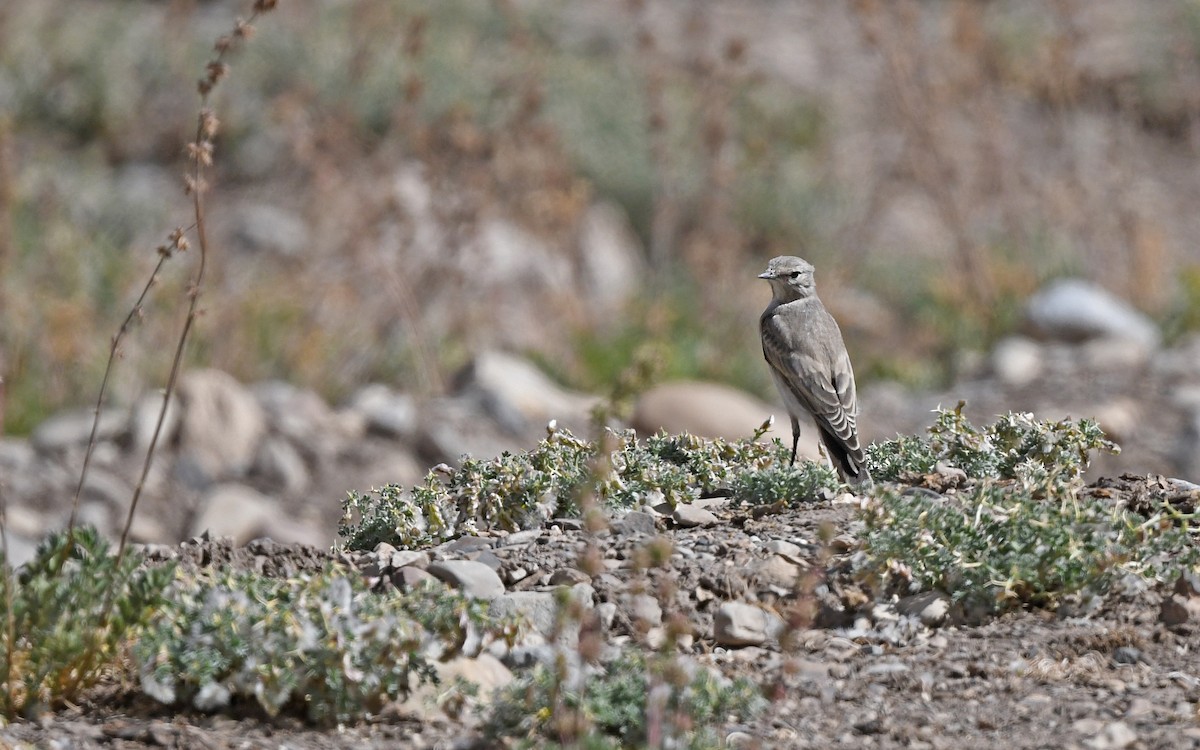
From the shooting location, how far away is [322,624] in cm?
332

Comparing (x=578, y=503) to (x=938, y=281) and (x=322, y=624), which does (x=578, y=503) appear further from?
(x=938, y=281)

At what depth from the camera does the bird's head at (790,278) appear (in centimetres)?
647

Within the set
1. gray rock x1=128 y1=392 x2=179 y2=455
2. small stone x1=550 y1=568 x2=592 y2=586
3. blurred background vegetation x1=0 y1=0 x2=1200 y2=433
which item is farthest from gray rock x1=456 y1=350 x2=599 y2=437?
small stone x1=550 y1=568 x2=592 y2=586

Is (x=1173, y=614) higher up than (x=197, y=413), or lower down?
lower down

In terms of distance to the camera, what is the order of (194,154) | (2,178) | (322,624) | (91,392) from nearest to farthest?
(322,624) < (194,154) < (2,178) < (91,392)

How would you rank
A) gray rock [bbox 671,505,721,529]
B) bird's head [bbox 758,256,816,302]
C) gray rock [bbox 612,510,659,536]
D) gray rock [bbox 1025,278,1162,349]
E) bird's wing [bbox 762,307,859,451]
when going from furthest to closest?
gray rock [bbox 1025,278,1162,349] → bird's head [bbox 758,256,816,302] → bird's wing [bbox 762,307,859,451] → gray rock [bbox 671,505,721,529] → gray rock [bbox 612,510,659,536]

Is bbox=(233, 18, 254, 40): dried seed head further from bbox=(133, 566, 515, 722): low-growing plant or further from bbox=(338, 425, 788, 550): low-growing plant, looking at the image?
bbox=(338, 425, 788, 550): low-growing plant

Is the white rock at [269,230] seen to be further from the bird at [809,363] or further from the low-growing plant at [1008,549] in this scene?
the low-growing plant at [1008,549]

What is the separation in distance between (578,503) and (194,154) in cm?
152

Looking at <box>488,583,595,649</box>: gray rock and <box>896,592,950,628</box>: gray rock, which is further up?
<box>896,592,950,628</box>: gray rock

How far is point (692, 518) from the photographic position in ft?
14.6

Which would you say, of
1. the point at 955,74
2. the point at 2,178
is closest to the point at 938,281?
the point at 955,74

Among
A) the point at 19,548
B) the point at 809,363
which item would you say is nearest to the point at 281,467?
the point at 19,548

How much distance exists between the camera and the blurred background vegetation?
32.5ft
